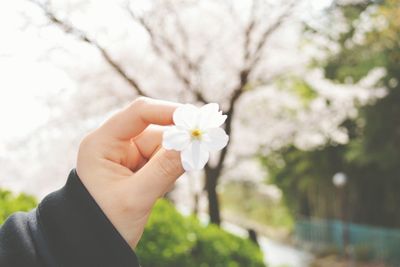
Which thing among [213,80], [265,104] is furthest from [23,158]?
[265,104]

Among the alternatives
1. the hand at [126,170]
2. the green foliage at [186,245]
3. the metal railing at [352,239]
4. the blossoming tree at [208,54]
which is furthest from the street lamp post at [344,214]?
the hand at [126,170]

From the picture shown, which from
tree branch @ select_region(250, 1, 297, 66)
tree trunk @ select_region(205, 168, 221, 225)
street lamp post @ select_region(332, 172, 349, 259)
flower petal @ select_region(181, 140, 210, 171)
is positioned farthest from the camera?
street lamp post @ select_region(332, 172, 349, 259)

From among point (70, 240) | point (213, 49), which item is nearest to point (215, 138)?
point (70, 240)

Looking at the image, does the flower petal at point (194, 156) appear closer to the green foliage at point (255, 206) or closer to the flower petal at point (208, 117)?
the flower petal at point (208, 117)

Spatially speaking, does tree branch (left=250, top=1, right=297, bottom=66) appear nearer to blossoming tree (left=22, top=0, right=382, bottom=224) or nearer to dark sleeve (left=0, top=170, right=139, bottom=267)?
blossoming tree (left=22, top=0, right=382, bottom=224)

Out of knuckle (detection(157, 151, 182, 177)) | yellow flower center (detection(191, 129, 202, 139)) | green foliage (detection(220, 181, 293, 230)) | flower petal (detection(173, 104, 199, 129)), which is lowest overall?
green foliage (detection(220, 181, 293, 230))

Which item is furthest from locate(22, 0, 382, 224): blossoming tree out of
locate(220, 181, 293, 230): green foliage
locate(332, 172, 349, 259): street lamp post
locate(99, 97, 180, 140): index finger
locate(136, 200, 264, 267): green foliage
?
locate(220, 181, 293, 230): green foliage
